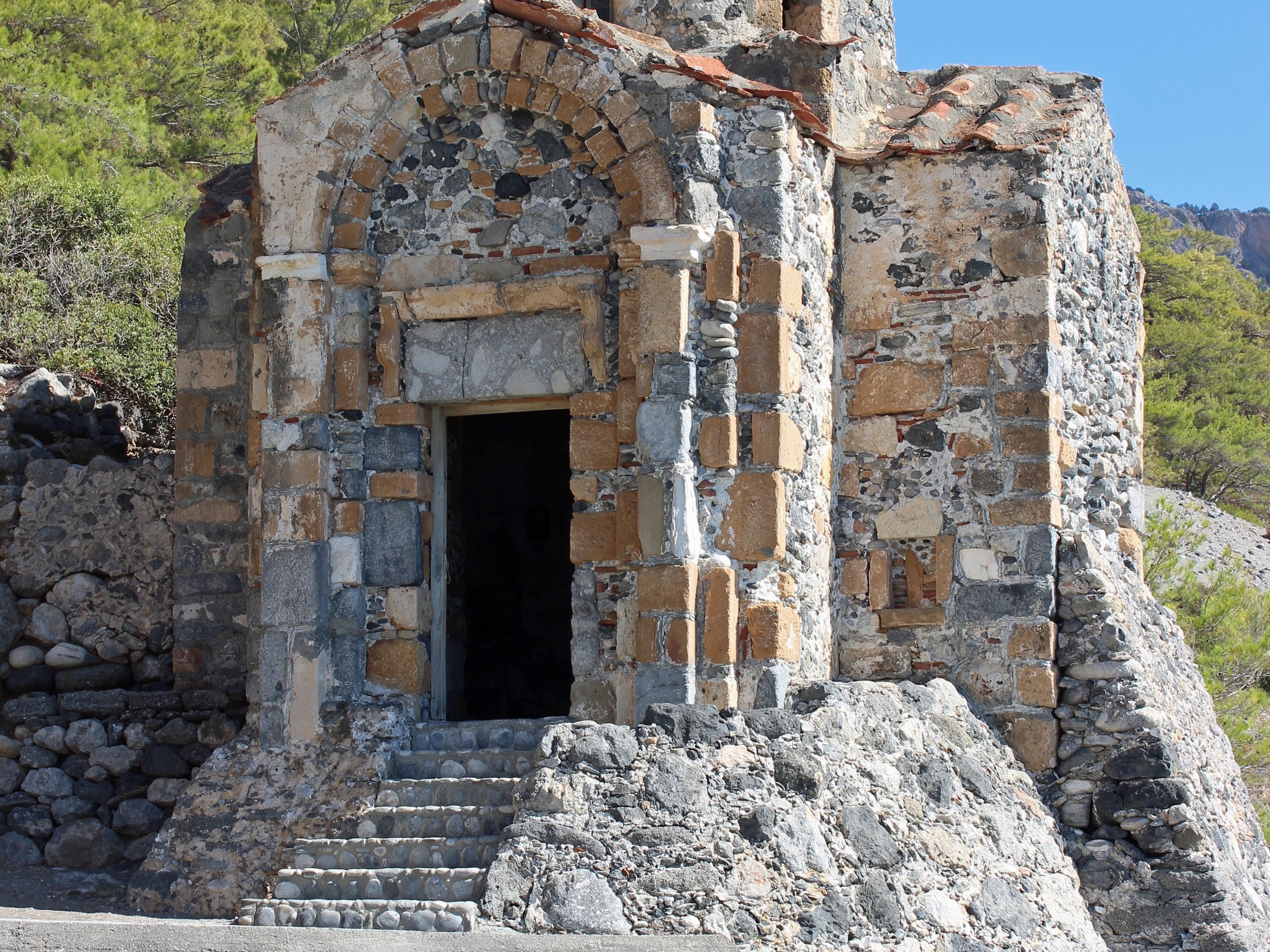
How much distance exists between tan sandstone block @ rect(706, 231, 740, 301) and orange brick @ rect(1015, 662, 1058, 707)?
2.44m

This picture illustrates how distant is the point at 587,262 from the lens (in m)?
7.43

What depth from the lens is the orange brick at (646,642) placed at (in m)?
6.93

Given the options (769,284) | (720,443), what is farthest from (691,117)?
(720,443)

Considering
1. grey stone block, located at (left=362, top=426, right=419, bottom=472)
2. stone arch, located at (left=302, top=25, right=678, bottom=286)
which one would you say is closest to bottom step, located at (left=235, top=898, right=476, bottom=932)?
grey stone block, located at (left=362, top=426, right=419, bottom=472)

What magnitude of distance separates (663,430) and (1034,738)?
2.52m

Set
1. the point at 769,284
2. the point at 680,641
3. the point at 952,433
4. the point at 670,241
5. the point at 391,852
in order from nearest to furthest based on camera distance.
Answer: the point at 391,852, the point at 680,641, the point at 670,241, the point at 769,284, the point at 952,433

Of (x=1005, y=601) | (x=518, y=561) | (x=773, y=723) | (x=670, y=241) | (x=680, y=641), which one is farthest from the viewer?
(x=518, y=561)

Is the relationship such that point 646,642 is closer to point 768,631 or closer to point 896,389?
point 768,631

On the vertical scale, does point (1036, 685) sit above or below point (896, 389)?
below

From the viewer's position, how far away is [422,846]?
252 inches

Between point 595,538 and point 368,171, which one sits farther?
point 368,171

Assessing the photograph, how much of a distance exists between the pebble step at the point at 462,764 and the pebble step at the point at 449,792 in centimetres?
7

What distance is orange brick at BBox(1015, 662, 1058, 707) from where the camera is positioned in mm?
7645

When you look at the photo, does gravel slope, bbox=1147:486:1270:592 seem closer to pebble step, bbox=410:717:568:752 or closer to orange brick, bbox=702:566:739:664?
orange brick, bbox=702:566:739:664
